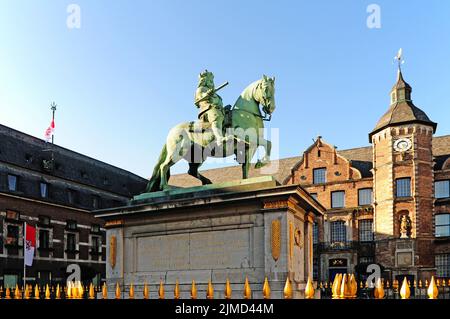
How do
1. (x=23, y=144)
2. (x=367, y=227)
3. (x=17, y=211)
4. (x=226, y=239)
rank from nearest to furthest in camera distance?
(x=226, y=239), (x=17, y=211), (x=23, y=144), (x=367, y=227)

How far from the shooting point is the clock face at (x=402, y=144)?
43156mm

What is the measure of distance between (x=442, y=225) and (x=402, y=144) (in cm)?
802

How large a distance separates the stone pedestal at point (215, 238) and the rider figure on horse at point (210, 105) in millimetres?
1521

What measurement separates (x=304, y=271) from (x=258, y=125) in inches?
162

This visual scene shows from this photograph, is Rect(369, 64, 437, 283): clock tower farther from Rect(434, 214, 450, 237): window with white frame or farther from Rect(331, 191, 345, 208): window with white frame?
Rect(331, 191, 345, 208): window with white frame

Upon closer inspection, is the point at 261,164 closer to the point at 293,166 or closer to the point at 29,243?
the point at 29,243

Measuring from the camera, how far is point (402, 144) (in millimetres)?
43500

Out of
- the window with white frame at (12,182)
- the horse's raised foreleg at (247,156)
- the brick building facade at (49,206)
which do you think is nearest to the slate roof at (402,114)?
the brick building facade at (49,206)

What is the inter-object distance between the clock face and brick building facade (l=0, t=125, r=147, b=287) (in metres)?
26.8

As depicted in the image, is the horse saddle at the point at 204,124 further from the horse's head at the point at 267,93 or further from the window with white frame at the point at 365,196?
the window with white frame at the point at 365,196

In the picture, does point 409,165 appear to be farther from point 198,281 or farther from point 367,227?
point 198,281

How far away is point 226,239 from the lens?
11688 mm

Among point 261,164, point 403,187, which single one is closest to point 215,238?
point 261,164
